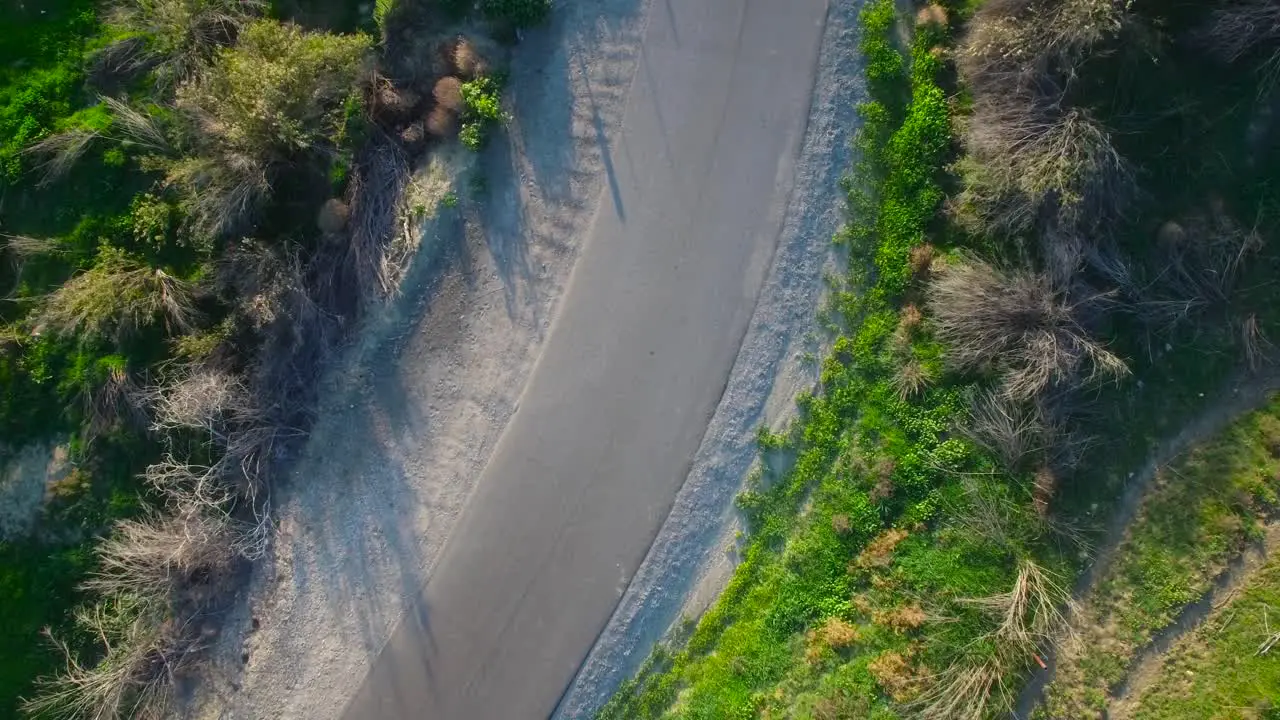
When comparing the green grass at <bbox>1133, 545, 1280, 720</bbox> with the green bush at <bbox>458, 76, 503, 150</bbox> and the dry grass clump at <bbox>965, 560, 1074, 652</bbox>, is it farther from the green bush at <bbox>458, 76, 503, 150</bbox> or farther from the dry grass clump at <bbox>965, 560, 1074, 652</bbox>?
the green bush at <bbox>458, 76, 503, 150</bbox>

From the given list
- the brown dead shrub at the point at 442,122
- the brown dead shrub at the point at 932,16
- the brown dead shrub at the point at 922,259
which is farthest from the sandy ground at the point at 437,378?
the brown dead shrub at the point at 922,259

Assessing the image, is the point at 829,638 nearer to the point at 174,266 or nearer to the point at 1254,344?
the point at 1254,344

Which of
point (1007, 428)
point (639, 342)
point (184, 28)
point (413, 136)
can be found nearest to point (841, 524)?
point (1007, 428)

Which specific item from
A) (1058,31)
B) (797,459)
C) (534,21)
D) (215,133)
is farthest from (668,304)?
(215,133)

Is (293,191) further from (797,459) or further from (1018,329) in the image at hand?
(1018,329)

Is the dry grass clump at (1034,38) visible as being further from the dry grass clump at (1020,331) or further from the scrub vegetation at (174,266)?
the scrub vegetation at (174,266)

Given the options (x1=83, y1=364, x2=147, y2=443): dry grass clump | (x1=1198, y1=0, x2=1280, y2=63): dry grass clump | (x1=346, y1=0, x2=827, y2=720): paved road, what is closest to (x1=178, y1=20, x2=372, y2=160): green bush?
(x1=83, y1=364, x2=147, y2=443): dry grass clump
